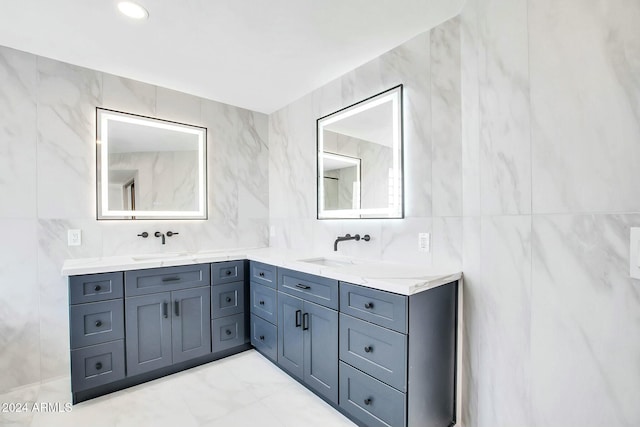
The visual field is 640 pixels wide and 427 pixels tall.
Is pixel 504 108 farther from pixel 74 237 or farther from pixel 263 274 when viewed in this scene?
pixel 74 237

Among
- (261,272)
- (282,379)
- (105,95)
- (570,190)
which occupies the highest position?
(105,95)

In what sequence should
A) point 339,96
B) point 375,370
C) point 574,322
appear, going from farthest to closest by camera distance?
point 339,96 < point 375,370 < point 574,322

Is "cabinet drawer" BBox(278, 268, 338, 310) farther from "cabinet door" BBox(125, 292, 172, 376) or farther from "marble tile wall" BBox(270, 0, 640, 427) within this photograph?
"cabinet door" BBox(125, 292, 172, 376)

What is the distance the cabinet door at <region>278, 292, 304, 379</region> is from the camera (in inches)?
83.0

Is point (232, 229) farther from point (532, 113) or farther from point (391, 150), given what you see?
point (532, 113)

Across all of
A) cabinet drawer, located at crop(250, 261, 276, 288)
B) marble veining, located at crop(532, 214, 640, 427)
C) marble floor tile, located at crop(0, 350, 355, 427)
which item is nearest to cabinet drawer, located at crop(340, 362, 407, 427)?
marble floor tile, located at crop(0, 350, 355, 427)

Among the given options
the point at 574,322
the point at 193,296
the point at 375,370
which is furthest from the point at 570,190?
the point at 193,296

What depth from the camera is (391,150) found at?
212cm

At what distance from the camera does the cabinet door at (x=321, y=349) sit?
1.83 meters

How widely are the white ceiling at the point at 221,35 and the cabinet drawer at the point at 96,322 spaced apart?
→ 178 cm

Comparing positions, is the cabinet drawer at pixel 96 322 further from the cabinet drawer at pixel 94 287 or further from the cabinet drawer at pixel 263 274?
the cabinet drawer at pixel 263 274

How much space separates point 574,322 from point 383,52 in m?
1.97

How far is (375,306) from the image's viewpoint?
5.24 ft

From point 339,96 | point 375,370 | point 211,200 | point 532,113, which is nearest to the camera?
point 532,113
